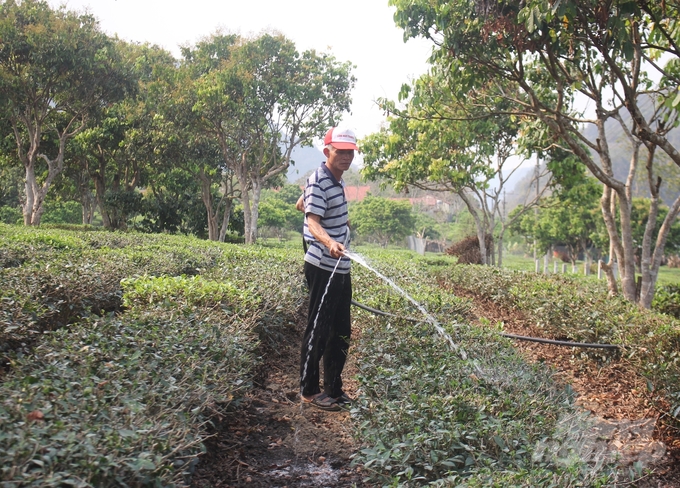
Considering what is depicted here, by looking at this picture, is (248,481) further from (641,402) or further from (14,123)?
(14,123)

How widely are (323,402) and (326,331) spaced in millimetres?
488

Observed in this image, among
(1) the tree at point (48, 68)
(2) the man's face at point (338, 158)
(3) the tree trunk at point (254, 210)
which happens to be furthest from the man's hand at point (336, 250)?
(3) the tree trunk at point (254, 210)

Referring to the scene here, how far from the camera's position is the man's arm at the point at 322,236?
3537 mm

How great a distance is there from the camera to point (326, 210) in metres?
3.88

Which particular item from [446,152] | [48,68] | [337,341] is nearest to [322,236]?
[337,341]

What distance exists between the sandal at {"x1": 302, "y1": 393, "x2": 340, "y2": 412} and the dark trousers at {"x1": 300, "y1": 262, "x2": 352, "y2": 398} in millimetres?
55

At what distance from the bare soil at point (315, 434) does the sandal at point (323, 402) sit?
0.04m

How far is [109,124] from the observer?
20.9 m

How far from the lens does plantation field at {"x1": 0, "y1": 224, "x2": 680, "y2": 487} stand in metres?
1.93

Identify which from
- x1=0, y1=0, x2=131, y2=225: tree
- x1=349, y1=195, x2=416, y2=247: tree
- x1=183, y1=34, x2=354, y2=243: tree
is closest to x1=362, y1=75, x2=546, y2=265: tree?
x1=183, y1=34, x2=354, y2=243: tree

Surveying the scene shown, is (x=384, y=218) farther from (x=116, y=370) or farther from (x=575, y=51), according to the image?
(x=116, y=370)

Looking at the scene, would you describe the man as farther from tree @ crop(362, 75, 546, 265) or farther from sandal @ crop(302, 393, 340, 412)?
tree @ crop(362, 75, 546, 265)

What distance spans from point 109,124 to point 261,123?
18.7 feet

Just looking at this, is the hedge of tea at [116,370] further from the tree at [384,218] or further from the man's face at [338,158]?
the tree at [384,218]
